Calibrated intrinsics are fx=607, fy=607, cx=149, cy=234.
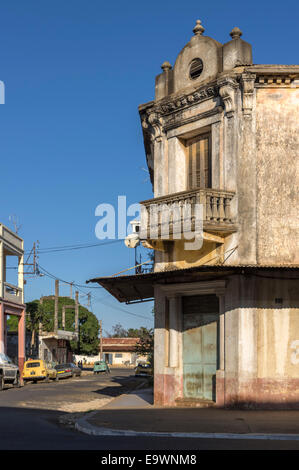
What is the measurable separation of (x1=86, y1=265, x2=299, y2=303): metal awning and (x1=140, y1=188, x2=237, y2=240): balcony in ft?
3.88

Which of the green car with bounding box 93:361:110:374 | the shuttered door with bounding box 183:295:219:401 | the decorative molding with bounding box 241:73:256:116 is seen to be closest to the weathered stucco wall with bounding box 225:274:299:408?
the shuttered door with bounding box 183:295:219:401

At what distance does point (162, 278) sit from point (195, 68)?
6.72 m

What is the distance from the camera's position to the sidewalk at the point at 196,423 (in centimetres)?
1145

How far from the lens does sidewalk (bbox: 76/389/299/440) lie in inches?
451

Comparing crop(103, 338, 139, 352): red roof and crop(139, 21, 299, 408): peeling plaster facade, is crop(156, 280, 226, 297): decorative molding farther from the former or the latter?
crop(103, 338, 139, 352): red roof

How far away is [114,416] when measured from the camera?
47.6 ft

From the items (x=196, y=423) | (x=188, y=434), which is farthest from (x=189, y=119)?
(x=188, y=434)

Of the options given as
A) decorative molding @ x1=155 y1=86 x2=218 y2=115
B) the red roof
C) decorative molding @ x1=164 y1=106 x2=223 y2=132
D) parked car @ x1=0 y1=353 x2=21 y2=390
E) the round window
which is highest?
the round window

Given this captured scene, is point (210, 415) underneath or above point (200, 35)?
underneath

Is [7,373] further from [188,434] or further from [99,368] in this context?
[99,368]

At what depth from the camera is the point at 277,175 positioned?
1725 centimetres

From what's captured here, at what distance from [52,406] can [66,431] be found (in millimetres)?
7599

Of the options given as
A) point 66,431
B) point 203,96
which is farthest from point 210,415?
point 203,96

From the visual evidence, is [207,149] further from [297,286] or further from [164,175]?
[297,286]
